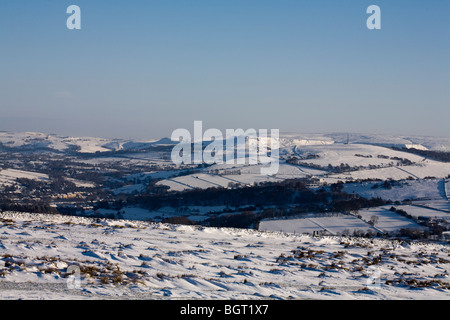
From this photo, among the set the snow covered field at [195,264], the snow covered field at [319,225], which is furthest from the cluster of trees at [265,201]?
the snow covered field at [195,264]

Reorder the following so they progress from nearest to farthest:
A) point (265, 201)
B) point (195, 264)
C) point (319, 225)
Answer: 1. point (195, 264)
2. point (319, 225)
3. point (265, 201)

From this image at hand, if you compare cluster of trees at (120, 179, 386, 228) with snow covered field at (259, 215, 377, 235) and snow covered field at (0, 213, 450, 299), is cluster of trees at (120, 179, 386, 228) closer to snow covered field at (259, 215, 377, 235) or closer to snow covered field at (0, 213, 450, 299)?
snow covered field at (259, 215, 377, 235)

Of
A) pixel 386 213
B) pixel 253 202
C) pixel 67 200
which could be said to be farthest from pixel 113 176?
pixel 386 213

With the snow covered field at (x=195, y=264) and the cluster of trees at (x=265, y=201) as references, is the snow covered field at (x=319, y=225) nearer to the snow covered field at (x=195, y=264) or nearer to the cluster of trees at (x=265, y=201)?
the cluster of trees at (x=265, y=201)

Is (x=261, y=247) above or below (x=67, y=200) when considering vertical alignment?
above

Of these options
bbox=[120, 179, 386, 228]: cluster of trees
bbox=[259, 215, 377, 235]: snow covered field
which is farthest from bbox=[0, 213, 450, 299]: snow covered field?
bbox=[120, 179, 386, 228]: cluster of trees

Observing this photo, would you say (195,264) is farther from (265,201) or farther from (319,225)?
(265,201)

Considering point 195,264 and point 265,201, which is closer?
point 195,264

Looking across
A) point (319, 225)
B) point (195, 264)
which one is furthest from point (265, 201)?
point (195, 264)
